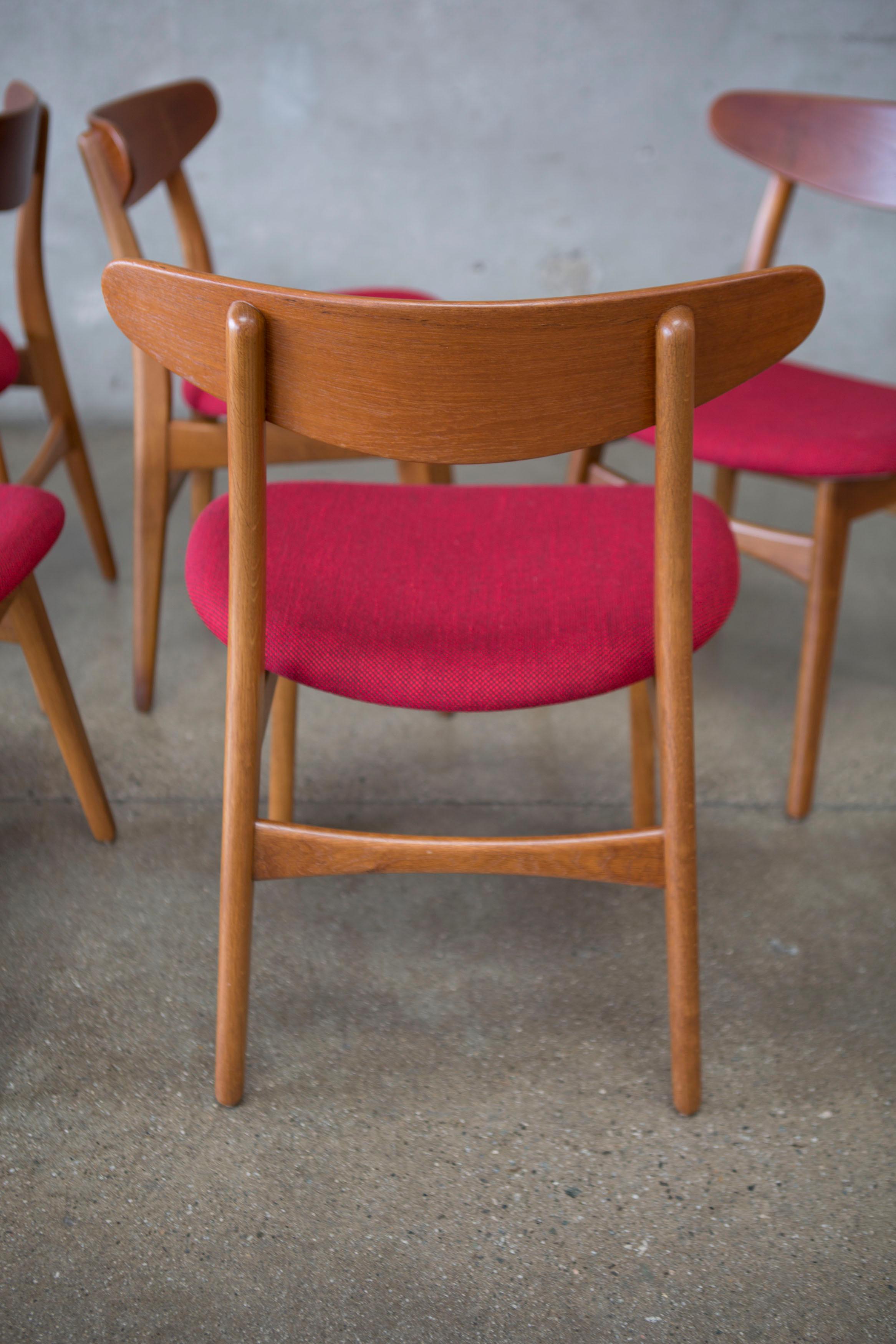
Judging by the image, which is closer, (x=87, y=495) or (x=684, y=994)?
(x=684, y=994)

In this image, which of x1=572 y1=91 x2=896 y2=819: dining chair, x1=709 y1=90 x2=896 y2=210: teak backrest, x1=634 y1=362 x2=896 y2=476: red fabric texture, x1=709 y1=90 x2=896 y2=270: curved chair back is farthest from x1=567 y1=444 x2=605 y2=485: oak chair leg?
x1=709 y1=90 x2=896 y2=210: teak backrest

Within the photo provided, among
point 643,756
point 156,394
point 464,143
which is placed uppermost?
point 464,143

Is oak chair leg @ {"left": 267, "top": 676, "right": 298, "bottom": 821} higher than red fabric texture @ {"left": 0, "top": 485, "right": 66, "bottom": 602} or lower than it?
lower

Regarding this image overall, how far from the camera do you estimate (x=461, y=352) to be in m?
0.68

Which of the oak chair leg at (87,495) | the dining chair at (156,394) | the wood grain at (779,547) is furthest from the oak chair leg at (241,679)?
the oak chair leg at (87,495)

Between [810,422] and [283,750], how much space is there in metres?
0.80

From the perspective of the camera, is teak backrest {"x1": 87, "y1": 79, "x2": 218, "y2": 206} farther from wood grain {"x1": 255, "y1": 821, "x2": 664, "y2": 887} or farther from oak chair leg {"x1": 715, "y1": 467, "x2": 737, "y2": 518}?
oak chair leg {"x1": 715, "y1": 467, "x2": 737, "y2": 518}

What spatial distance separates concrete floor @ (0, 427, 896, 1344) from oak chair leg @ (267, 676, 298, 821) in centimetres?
12

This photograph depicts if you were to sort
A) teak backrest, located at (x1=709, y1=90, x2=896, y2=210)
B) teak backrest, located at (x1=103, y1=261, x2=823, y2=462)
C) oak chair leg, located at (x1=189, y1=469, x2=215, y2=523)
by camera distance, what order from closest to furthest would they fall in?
1. teak backrest, located at (x1=103, y1=261, x2=823, y2=462)
2. teak backrest, located at (x1=709, y1=90, x2=896, y2=210)
3. oak chair leg, located at (x1=189, y1=469, x2=215, y2=523)

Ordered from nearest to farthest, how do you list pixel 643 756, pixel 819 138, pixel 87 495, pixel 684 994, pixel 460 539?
pixel 684 994 → pixel 460 539 → pixel 643 756 → pixel 819 138 → pixel 87 495

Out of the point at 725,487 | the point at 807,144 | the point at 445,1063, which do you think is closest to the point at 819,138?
the point at 807,144

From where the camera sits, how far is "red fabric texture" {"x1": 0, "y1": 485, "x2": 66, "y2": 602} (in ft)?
3.26

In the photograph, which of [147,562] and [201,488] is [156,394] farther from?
[201,488]

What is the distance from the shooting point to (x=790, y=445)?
1261mm
